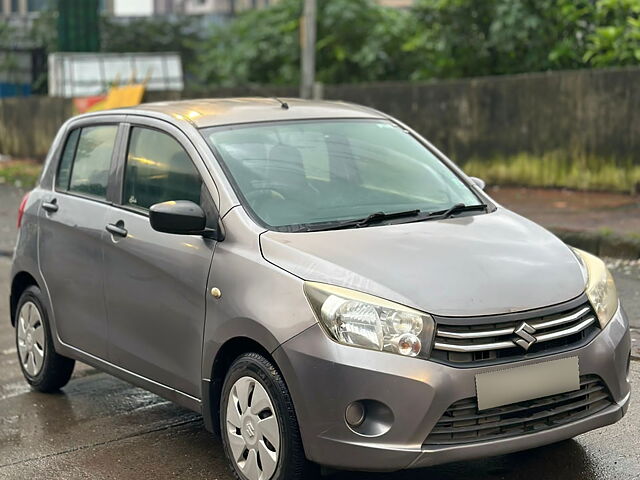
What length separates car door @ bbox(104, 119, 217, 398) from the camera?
4.89 metres

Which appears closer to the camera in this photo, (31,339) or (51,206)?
(51,206)

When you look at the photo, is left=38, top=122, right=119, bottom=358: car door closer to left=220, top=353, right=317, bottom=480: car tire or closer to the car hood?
left=220, top=353, right=317, bottom=480: car tire

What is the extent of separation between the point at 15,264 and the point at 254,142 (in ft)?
6.64

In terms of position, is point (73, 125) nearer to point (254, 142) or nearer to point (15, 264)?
point (15, 264)

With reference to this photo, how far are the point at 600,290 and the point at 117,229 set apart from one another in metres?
2.31

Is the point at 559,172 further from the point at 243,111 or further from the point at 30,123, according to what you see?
the point at 30,123

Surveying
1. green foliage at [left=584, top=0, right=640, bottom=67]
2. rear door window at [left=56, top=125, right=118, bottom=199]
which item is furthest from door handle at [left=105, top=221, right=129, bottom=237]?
green foliage at [left=584, top=0, right=640, bottom=67]

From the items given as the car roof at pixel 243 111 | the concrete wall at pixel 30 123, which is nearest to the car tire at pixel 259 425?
the car roof at pixel 243 111

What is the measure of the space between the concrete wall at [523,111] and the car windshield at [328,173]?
795cm

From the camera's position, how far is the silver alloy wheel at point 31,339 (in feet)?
20.9

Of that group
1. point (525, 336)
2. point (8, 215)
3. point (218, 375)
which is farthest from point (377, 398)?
point (8, 215)

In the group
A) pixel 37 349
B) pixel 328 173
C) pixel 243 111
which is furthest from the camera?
pixel 37 349

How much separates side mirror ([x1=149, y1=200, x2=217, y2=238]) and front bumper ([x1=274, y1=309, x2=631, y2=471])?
0.81 meters

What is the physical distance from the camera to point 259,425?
14.4ft
